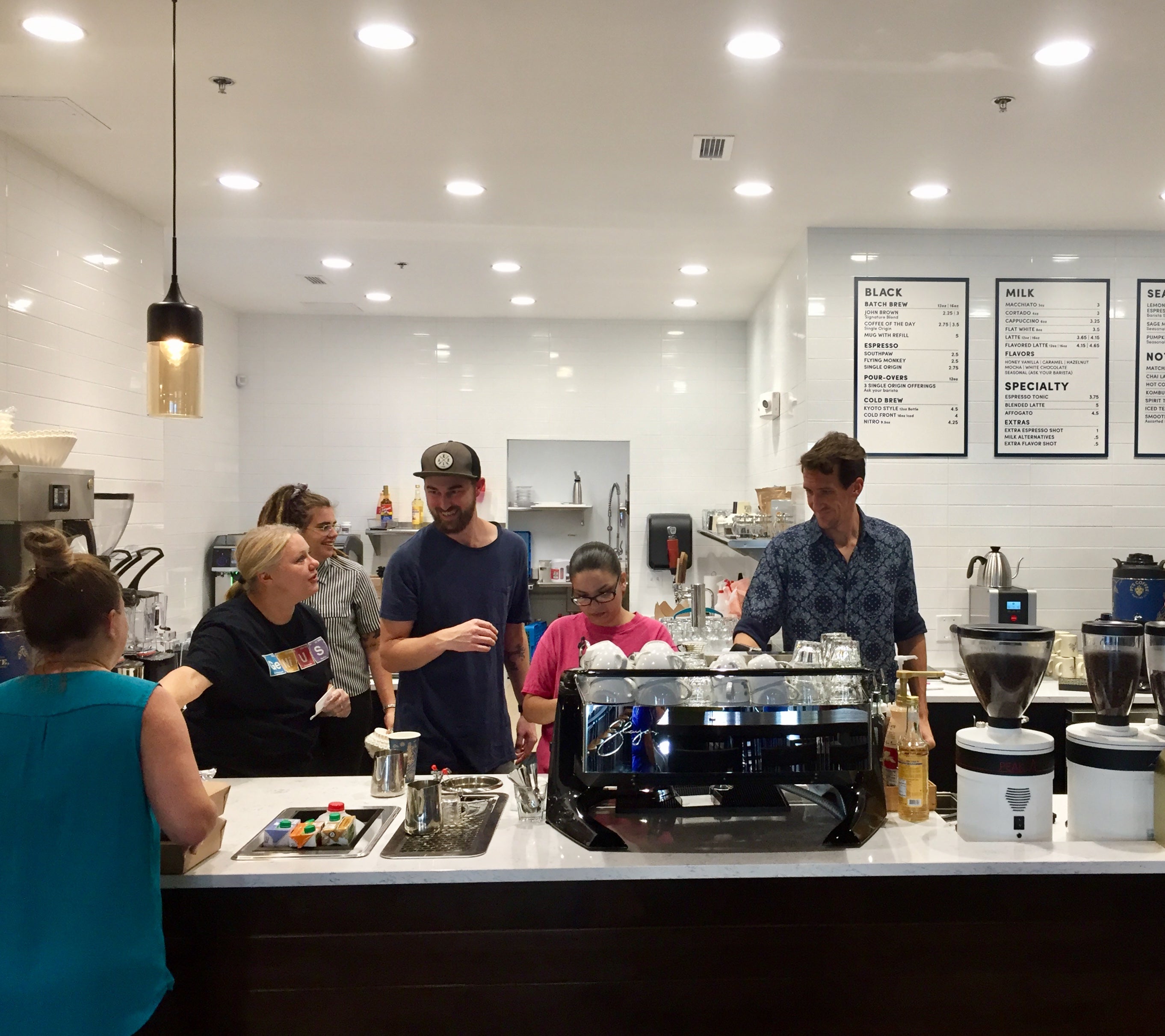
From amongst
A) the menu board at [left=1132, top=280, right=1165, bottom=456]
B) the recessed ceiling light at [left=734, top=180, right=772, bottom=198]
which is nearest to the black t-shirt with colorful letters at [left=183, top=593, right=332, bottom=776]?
the recessed ceiling light at [left=734, top=180, right=772, bottom=198]

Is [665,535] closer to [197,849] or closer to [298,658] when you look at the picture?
[298,658]

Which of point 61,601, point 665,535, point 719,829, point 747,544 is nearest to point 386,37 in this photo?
point 61,601

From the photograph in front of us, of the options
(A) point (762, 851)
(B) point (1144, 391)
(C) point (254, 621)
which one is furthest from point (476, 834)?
(B) point (1144, 391)

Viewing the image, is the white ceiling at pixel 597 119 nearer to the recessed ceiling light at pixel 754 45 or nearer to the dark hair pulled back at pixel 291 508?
the recessed ceiling light at pixel 754 45

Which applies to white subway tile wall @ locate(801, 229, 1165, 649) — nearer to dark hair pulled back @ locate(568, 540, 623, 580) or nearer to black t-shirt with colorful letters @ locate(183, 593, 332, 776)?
dark hair pulled back @ locate(568, 540, 623, 580)

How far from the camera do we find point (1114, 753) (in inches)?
79.3

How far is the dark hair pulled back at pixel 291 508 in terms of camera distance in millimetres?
3629

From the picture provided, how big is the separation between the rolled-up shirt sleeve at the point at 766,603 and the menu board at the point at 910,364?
2.08m

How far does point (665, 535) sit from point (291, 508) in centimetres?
402

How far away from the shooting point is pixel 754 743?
1.98 m

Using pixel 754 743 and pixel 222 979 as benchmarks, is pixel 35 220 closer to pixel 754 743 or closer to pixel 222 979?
pixel 222 979

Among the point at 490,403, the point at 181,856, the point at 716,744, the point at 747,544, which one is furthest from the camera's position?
the point at 490,403

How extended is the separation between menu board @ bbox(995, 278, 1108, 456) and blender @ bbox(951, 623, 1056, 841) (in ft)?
10.5

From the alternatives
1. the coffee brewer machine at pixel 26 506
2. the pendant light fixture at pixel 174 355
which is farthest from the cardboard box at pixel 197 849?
the pendant light fixture at pixel 174 355
